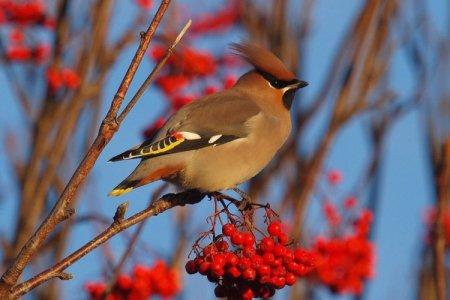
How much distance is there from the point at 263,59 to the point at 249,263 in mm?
1307

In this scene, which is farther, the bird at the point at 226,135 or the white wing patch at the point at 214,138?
the white wing patch at the point at 214,138

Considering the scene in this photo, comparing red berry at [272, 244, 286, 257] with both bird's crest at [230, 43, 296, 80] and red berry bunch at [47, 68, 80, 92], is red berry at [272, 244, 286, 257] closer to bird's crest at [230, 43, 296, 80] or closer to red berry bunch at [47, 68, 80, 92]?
bird's crest at [230, 43, 296, 80]

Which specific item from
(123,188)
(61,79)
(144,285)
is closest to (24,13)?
(61,79)

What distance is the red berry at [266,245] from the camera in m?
2.45

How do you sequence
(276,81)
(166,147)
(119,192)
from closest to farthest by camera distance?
(119,192) < (166,147) < (276,81)

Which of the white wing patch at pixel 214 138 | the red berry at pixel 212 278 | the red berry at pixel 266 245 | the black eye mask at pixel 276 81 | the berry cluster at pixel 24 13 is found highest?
the berry cluster at pixel 24 13

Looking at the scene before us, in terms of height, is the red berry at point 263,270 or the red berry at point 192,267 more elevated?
the red berry at point 192,267

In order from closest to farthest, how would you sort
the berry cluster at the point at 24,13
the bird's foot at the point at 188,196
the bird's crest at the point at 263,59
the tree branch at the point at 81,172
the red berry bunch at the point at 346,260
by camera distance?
the tree branch at the point at 81,172, the bird's foot at the point at 188,196, the bird's crest at the point at 263,59, the red berry bunch at the point at 346,260, the berry cluster at the point at 24,13

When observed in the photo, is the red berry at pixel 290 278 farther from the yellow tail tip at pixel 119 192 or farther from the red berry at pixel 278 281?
the yellow tail tip at pixel 119 192

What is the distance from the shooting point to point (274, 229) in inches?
98.0

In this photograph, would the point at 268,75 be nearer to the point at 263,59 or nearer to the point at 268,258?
the point at 263,59

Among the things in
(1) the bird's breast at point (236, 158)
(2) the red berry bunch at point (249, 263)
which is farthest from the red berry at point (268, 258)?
(1) the bird's breast at point (236, 158)

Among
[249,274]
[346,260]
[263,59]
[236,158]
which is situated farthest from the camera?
[346,260]

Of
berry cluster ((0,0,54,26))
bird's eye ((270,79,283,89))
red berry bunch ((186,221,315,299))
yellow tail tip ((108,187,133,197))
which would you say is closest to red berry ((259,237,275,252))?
red berry bunch ((186,221,315,299))
